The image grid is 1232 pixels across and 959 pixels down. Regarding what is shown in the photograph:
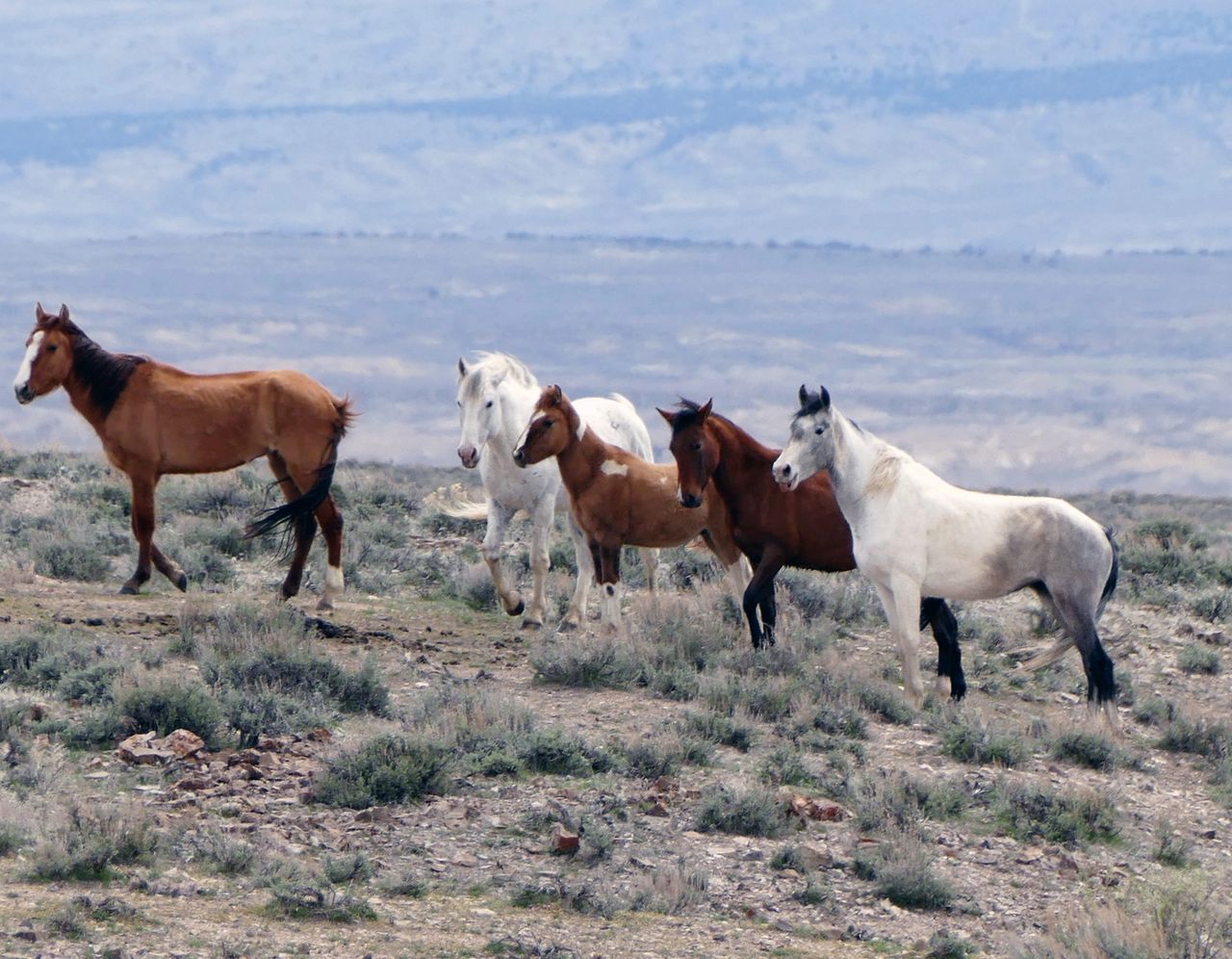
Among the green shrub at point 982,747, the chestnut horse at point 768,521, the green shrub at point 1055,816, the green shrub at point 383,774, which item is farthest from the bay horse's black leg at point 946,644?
the green shrub at point 383,774

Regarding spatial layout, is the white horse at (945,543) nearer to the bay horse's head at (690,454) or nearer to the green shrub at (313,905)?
the bay horse's head at (690,454)

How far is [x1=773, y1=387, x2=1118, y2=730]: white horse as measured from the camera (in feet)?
39.2

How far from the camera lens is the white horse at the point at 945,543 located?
1194cm

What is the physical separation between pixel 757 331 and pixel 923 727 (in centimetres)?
11152

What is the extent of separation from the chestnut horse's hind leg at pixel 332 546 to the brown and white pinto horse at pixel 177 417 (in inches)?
9.1

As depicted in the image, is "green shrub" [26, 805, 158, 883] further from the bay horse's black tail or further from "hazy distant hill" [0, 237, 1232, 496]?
"hazy distant hill" [0, 237, 1232, 496]

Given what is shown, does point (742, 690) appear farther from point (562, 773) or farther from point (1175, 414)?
point (1175, 414)

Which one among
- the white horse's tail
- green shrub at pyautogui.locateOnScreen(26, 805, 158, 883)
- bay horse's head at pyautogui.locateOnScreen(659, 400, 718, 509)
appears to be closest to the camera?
green shrub at pyautogui.locateOnScreen(26, 805, 158, 883)

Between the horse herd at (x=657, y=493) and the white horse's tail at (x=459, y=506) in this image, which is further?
the white horse's tail at (x=459, y=506)

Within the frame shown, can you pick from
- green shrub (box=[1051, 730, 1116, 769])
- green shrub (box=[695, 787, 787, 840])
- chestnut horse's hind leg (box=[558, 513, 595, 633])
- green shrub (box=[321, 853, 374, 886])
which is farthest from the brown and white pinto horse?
green shrub (box=[321, 853, 374, 886])

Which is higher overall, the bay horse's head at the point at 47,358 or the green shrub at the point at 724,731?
the bay horse's head at the point at 47,358

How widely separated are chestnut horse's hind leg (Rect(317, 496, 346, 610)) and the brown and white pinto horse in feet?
0.76

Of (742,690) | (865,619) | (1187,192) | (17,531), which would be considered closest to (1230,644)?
(865,619)

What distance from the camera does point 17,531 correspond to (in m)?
16.7
